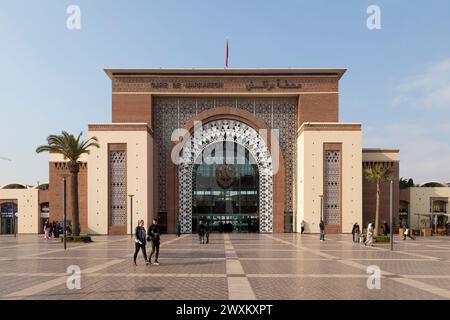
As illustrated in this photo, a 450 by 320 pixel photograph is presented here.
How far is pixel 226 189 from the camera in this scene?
48.7 meters

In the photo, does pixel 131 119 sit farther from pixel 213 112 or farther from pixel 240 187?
pixel 240 187

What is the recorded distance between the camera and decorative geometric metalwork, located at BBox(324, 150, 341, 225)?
44.0m

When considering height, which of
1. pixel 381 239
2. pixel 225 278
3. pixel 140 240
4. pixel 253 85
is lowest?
pixel 381 239

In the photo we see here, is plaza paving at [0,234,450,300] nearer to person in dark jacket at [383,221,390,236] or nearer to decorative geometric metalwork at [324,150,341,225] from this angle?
person in dark jacket at [383,221,390,236]

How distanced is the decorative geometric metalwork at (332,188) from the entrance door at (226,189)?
7276 mm

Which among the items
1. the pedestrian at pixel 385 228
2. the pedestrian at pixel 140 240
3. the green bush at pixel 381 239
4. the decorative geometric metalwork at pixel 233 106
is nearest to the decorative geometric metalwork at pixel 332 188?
the decorative geometric metalwork at pixel 233 106

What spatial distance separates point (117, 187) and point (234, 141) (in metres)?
12.4

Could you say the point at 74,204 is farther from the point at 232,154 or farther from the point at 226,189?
the point at 232,154

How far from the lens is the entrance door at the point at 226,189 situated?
4797 cm

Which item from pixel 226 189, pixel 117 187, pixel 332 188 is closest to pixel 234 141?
pixel 226 189

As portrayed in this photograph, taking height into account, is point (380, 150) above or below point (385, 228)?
above

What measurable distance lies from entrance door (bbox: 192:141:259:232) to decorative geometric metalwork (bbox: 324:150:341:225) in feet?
23.9

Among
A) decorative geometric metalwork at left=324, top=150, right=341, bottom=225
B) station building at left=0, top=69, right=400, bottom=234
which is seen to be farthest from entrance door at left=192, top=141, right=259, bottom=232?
decorative geometric metalwork at left=324, top=150, right=341, bottom=225
